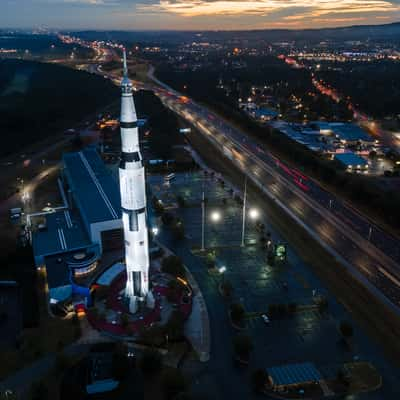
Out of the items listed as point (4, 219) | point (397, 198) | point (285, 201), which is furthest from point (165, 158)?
point (397, 198)

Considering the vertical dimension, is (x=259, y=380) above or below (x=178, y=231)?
below

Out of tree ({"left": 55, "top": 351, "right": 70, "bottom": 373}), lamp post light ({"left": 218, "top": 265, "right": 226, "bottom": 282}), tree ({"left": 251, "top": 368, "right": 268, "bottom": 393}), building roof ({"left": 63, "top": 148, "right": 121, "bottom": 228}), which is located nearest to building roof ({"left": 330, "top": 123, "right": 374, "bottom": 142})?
building roof ({"left": 63, "top": 148, "right": 121, "bottom": 228})

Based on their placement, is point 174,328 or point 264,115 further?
point 264,115

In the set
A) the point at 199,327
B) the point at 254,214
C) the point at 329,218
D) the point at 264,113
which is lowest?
the point at 199,327

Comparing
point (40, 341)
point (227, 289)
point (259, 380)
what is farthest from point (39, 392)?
point (227, 289)

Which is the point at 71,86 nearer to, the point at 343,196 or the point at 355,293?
the point at 343,196

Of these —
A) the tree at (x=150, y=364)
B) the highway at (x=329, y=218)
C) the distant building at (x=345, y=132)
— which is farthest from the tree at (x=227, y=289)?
the distant building at (x=345, y=132)

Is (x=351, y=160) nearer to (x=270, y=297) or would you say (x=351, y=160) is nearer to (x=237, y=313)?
(x=270, y=297)
